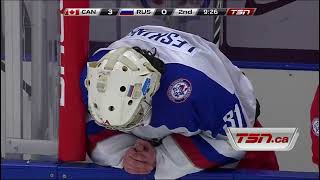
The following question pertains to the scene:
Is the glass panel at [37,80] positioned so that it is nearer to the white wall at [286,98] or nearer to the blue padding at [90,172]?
the blue padding at [90,172]

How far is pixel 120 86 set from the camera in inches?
61.4

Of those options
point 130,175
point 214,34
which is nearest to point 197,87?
point 130,175

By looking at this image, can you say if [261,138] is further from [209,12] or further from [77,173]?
[77,173]

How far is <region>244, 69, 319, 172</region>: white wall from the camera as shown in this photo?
113 inches

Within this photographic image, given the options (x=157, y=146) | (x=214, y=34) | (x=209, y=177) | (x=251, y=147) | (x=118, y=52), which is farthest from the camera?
(x=214, y=34)

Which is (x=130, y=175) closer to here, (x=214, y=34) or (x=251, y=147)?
(x=251, y=147)

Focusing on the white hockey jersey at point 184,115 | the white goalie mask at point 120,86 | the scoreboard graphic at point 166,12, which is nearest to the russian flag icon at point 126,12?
the scoreboard graphic at point 166,12

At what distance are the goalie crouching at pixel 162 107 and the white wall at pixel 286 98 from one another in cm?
100

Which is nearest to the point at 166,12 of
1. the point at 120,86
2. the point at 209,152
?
the point at 120,86

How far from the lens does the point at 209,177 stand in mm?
1740

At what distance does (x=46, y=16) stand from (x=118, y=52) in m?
0.30
